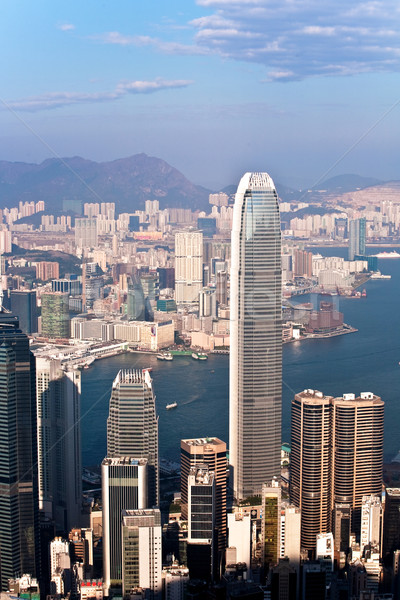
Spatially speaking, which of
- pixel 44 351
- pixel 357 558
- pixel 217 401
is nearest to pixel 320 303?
pixel 217 401

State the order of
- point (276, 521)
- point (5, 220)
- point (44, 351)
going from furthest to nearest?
1. point (5, 220)
2. point (44, 351)
3. point (276, 521)

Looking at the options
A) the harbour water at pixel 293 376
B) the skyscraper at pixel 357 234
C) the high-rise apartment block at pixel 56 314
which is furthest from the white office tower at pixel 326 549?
the skyscraper at pixel 357 234

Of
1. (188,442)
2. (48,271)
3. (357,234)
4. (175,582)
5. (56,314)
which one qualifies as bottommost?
(175,582)

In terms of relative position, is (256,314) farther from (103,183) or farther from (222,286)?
(103,183)

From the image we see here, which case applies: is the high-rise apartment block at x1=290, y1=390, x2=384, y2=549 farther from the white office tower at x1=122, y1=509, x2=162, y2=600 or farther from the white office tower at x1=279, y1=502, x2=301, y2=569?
the white office tower at x1=122, y1=509, x2=162, y2=600

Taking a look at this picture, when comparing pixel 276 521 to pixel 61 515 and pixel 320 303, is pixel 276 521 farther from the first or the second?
pixel 320 303

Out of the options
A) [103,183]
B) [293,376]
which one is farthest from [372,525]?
[103,183]

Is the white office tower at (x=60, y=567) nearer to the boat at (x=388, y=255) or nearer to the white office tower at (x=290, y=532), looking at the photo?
the white office tower at (x=290, y=532)
